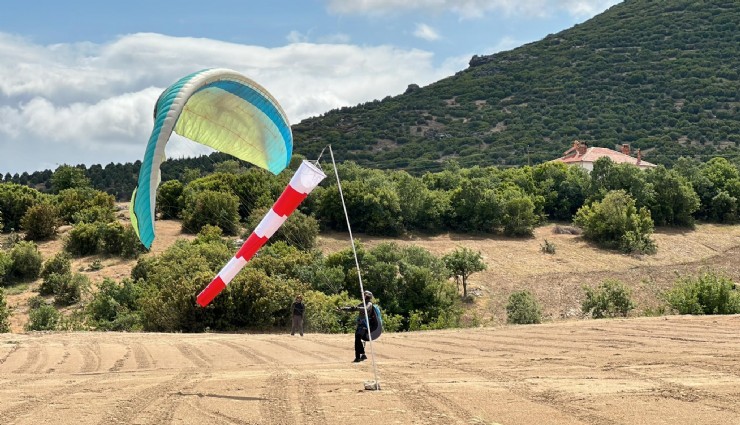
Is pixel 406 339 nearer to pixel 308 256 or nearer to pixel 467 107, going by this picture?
pixel 308 256

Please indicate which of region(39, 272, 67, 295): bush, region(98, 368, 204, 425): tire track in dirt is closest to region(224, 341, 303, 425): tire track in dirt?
region(98, 368, 204, 425): tire track in dirt

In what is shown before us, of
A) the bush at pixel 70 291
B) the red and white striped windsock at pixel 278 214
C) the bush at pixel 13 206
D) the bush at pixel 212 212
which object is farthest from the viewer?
the bush at pixel 13 206

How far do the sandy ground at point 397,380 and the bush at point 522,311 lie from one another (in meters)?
9.35

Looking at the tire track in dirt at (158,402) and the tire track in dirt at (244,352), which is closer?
the tire track in dirt at (158,402)

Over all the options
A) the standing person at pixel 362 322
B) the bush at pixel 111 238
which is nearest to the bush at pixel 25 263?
the bush at pixel 111 238

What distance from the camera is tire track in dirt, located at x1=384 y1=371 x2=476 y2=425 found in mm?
8984

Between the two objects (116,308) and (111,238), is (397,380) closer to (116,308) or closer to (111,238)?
(116,308)

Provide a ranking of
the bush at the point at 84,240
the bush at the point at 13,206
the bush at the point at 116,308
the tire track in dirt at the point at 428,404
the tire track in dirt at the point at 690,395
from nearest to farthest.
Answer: the tire track in dirt at the point at 428,404
the tire track in dirt at the point at 690,395
the bush at the point at 116,308
the bush at the point at 84,240
the bush at the point at 13,206

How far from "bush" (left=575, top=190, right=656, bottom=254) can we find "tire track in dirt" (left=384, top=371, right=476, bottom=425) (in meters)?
41.7

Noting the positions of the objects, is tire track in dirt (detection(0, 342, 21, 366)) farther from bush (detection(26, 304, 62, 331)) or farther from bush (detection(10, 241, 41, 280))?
bush (detection(10, 241, 41, 280))

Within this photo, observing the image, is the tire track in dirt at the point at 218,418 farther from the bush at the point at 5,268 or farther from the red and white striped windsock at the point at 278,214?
the bush at the point at 5,268

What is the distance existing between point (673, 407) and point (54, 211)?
146 feet

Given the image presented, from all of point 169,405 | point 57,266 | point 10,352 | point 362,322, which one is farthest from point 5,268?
point 169,405

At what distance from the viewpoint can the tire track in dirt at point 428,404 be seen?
8.98 meters
